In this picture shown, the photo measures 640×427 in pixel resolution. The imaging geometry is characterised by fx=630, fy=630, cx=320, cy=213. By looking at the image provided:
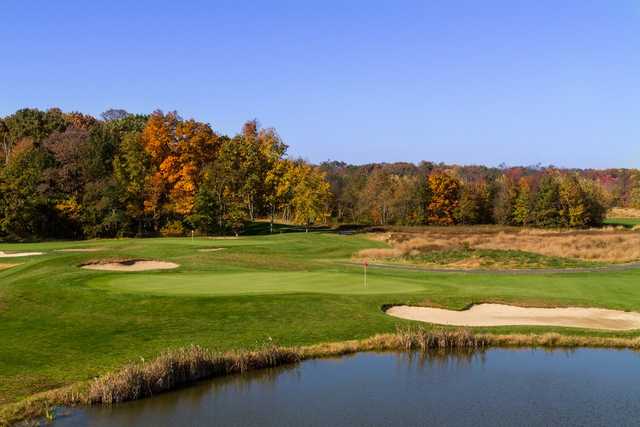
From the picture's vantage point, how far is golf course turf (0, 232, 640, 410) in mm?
17469

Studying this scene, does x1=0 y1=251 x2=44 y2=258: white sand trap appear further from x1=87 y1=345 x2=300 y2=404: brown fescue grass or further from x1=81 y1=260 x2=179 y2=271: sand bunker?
x1=87 y1=345 x2=300 y2=404: brown fescue grass

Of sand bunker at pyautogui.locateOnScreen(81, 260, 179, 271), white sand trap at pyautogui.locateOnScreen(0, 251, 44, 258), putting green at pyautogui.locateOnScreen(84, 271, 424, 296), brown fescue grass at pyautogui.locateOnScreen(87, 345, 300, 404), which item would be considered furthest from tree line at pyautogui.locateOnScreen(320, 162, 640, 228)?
brown fescue grass at pyautogui.locateOnScreen(87, 345, 300, 404)

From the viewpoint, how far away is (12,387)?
14.5 metres

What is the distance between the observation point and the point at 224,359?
17000mm

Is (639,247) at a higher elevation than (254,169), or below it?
below

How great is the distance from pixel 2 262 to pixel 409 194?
3352 inches

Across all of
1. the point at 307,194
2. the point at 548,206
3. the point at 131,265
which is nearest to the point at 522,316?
the point at 131,265

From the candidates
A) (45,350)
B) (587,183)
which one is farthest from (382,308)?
(587,183)

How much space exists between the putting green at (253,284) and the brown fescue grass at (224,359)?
6.71m

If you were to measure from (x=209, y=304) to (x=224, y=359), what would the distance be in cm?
613

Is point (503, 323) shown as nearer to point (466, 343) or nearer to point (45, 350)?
point (466, 343)

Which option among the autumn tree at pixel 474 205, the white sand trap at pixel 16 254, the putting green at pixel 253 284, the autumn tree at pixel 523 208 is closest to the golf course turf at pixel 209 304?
the putting green at pixel 253 284

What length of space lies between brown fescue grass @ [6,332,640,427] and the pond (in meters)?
0.35

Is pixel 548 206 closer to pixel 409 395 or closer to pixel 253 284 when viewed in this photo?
pixel 253 284
